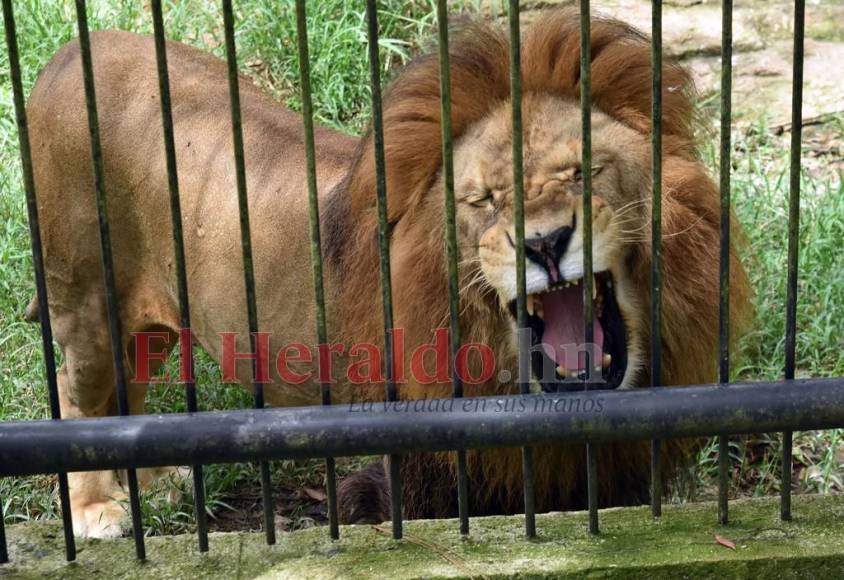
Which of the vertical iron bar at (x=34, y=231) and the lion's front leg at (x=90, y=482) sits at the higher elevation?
the vertical iron bar at (x=34, y=231)

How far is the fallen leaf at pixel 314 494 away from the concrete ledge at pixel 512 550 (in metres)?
1.74

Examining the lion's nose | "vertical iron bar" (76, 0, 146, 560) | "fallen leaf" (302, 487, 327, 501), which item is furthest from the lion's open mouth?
"fallen leaf" (302, 487, 327, 501)

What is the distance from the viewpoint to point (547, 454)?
3.08 meters

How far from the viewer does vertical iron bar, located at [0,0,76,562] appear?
2146 millimetres

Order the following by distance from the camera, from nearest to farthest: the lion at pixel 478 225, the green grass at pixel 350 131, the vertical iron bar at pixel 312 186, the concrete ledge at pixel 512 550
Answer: the vertical iron bar at pixel 312 186 < the concrete ledge at pixel 512 550 < the lion at pixel 478 225 < the green grass at pixel 350 131

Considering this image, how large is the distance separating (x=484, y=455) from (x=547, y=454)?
165 millimetres

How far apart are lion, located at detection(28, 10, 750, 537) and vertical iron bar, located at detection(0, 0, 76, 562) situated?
976 mm

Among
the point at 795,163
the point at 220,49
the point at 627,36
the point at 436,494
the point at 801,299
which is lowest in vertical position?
the point at 436,494

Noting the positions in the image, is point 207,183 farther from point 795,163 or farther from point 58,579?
point 795,163

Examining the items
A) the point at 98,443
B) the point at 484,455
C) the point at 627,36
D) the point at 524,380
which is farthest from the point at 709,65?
the point at 98,443

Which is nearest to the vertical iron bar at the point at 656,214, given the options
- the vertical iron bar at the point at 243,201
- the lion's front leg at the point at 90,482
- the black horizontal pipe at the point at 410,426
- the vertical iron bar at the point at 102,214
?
the black horizontal pipe at the point at 410,426

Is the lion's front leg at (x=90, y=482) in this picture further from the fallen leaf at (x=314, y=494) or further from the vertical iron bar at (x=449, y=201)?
the vertical iron bar at (x=449, y=201)

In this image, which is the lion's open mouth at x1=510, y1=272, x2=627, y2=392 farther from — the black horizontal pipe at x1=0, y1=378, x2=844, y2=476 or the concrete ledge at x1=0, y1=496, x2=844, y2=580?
the black horizontal pipe at x1=0, y1=378, x2=844, y2=476

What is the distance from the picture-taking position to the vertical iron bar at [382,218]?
2.18 meters
